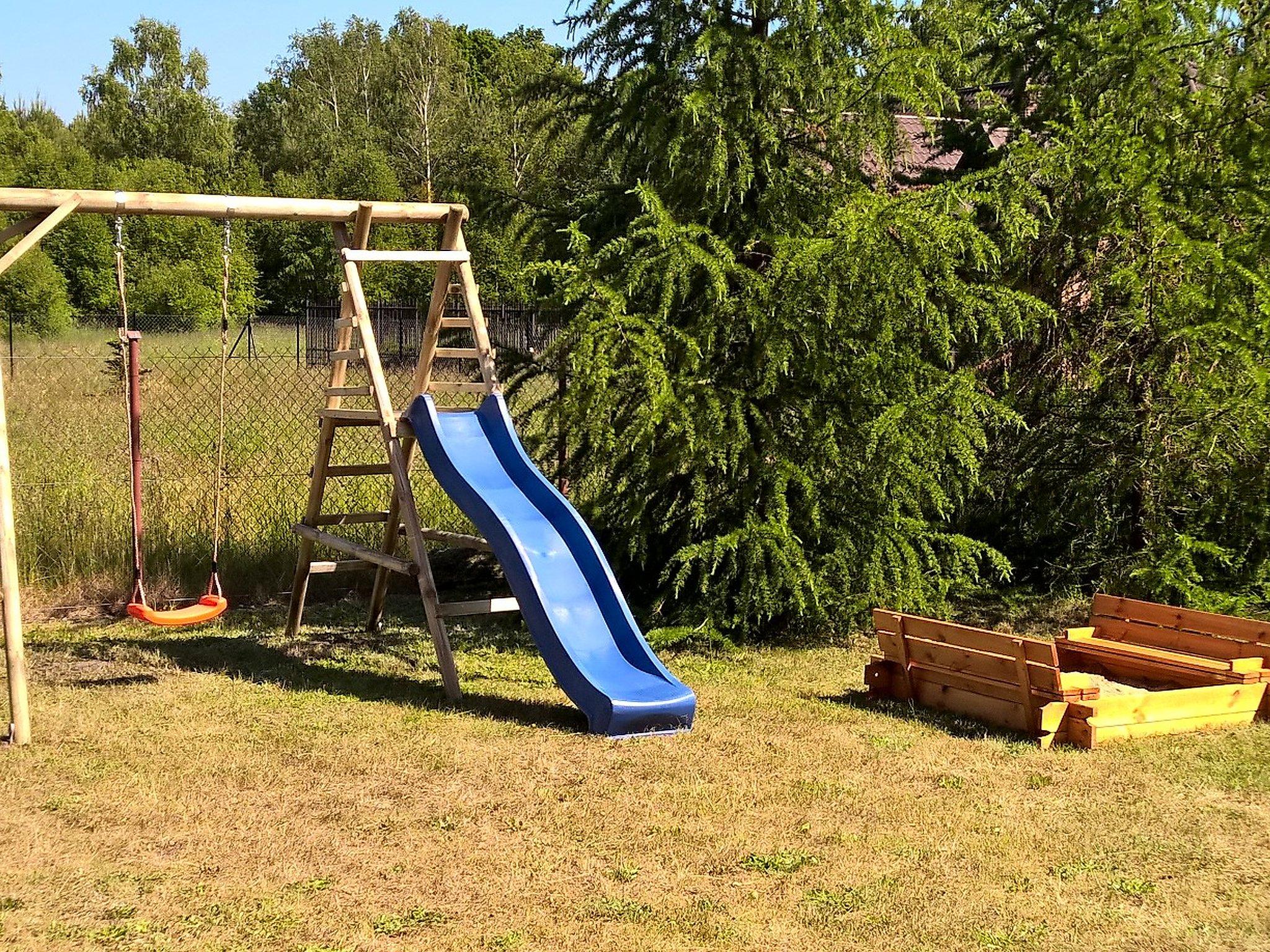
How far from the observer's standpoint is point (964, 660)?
23.0 feet

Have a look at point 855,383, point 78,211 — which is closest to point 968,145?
point 855,383

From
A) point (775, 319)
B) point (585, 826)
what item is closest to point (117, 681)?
point (585, 826)

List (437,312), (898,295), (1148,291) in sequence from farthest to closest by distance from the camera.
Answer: (1148,291)
(437,312)
(898,295)

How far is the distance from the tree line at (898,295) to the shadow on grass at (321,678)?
5.36ft

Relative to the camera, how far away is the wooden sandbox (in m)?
6.57

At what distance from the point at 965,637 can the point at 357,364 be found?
14.0 ft

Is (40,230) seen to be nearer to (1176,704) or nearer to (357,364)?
(357,364)

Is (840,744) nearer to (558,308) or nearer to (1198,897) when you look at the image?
(1198,897)

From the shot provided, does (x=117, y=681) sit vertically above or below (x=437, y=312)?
below

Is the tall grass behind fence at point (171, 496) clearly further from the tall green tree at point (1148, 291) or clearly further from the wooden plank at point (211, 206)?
the tall green tree at point (1148, 291)

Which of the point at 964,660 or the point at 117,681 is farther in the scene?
the point at 117,681

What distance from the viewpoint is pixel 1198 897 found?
4.61 meters

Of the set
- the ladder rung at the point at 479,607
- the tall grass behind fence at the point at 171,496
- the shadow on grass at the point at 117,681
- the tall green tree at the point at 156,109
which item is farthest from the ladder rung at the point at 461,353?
the tall green tree at the point at 156,109

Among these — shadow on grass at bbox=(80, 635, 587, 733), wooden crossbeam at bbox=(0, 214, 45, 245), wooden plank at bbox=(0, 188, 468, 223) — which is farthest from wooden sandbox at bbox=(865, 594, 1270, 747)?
wooden crossbeam at bbox=(0, 214, 45, 245)
